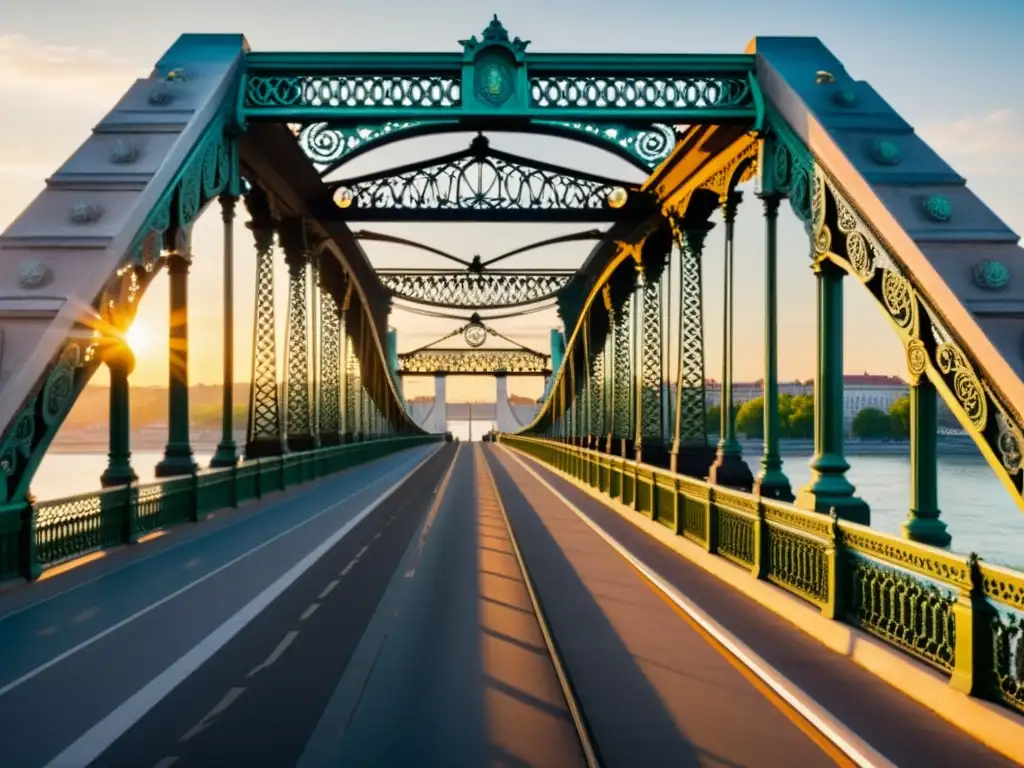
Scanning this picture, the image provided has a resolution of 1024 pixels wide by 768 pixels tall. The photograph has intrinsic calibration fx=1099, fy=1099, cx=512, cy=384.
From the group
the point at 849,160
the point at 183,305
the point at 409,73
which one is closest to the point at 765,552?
the point at 849,160

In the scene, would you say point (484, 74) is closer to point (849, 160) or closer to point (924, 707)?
point (849, 160)

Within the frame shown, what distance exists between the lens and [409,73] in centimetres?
1755

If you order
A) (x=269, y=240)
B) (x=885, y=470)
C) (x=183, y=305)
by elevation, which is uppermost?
(x=269, y=240)

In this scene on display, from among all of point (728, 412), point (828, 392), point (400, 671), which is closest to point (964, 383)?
point (828, 392)

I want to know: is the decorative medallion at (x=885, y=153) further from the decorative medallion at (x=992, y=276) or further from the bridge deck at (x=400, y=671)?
the bridge deck at (x=400, y=671)

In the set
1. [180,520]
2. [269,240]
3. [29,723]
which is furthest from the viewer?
[269,240]

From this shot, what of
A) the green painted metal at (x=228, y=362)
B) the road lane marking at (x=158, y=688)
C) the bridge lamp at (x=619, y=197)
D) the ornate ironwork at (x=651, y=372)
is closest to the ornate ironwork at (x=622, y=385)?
the ornate ironwork at (x=651, y=372)

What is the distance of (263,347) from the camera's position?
1055 inches

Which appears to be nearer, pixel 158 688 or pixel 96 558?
pixel 158 688

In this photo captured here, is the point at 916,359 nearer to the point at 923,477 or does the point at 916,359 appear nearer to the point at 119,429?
the point at 923,477

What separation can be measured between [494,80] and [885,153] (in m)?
6.79

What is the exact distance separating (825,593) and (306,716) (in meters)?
5.26

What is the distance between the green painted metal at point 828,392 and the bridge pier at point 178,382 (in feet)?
35.8

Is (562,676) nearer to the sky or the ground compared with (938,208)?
nearer to the ground
